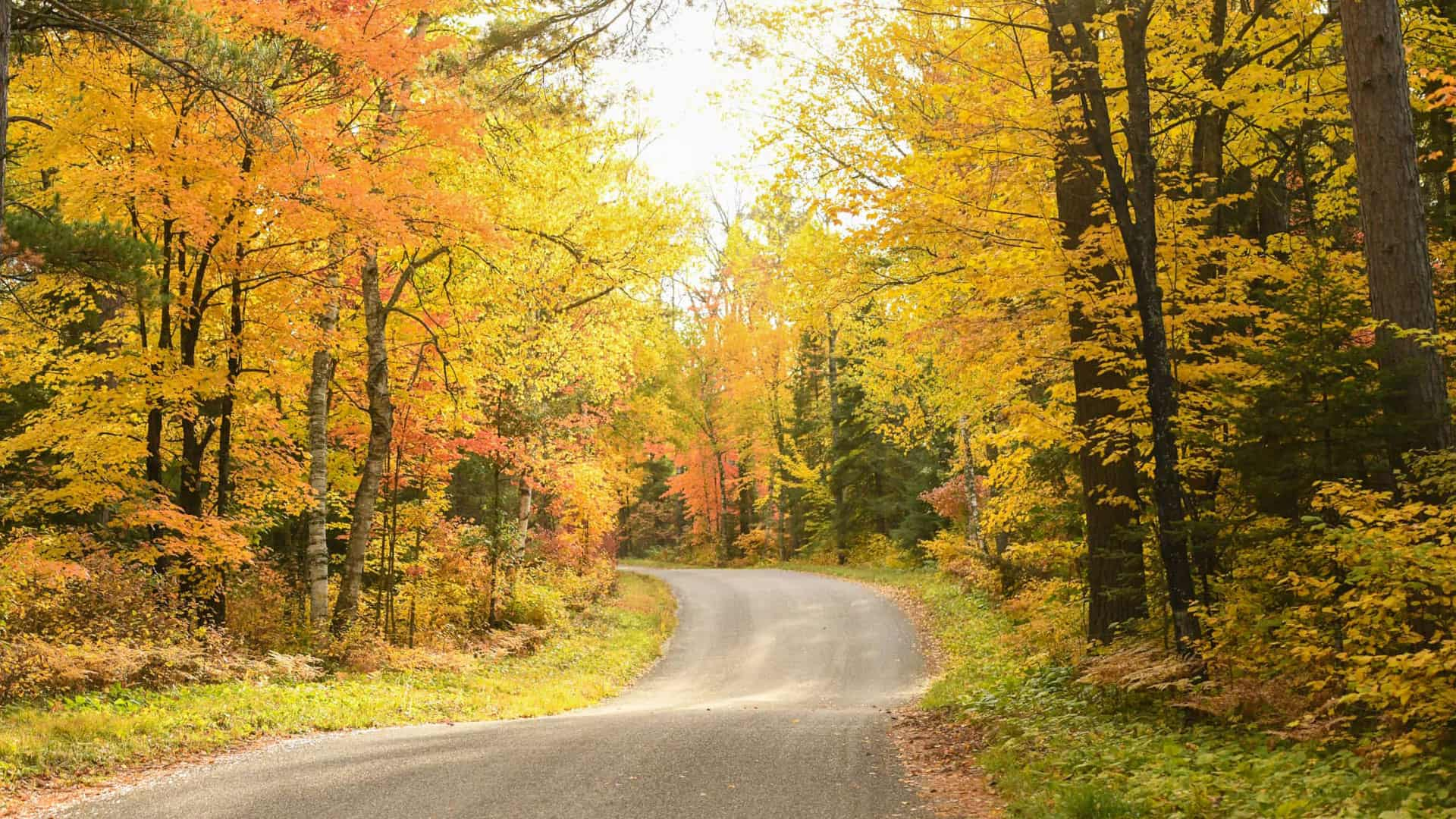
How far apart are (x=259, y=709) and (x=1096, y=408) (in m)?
8.98

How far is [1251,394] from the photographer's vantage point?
6.79 meters

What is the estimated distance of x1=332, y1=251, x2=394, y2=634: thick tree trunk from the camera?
45.3 ft

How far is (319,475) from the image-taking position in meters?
13.8

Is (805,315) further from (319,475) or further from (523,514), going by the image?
(523,514)

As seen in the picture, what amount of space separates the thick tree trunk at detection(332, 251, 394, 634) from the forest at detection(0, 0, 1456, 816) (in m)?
0.06

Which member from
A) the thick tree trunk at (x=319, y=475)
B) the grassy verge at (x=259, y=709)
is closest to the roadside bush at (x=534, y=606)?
the grassy verge at (x=259, y=709)

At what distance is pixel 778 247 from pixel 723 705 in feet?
76.5

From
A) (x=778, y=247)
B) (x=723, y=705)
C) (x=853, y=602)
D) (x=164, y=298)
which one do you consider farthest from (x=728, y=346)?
(x=164, y=298)

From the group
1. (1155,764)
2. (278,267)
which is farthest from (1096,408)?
(278,267)

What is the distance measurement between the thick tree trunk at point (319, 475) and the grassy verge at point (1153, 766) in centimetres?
902

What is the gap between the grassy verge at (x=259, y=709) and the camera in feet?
24.0

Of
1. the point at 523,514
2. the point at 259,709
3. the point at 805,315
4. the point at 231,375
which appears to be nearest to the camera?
the point at 259,709

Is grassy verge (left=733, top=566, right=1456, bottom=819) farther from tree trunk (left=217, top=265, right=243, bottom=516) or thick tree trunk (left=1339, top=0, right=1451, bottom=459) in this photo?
tree trunk (left=217, top=265, right=243, bottom=516)

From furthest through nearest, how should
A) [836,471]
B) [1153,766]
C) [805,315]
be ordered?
[836,471] < [805,315] < [1153,766]
